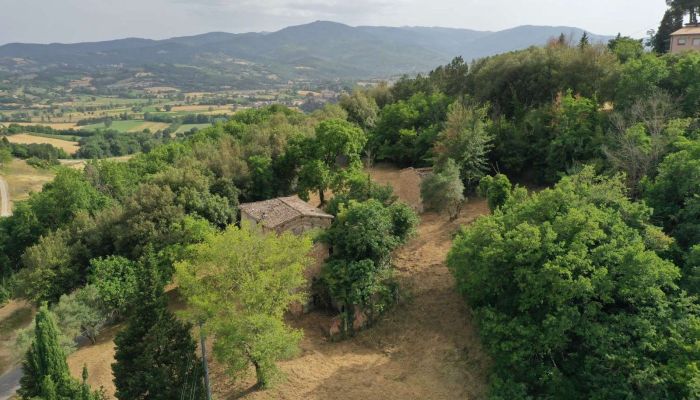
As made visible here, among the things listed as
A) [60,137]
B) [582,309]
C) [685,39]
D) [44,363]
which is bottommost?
[60,137]

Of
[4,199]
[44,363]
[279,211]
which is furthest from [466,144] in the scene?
[4,199]

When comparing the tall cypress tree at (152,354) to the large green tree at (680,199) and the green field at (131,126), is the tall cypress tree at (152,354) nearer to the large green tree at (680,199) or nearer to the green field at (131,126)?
the large green tree at (680,199)

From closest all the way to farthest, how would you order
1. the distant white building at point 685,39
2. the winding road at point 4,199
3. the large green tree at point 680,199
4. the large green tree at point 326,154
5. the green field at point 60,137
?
the large green tree at point 680,199, the large green tree at point 326,154, the distant white building at point 685,39, the winding road at point 4,199, the green field at point 60,137

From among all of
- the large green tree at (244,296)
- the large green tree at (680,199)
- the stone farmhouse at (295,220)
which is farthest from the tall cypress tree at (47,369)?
the large green tree at (680,199)

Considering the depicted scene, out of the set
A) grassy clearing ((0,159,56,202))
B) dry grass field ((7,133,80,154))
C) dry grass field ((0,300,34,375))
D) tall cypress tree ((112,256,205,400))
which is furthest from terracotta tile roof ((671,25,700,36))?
dry grass field ((7,133,80,154))

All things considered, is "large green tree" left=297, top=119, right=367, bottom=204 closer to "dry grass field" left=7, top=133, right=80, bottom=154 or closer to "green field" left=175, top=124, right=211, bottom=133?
"dry grass field" left=7, top=133, right=80, bottom=154

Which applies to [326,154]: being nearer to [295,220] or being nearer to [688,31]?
[295,220]
